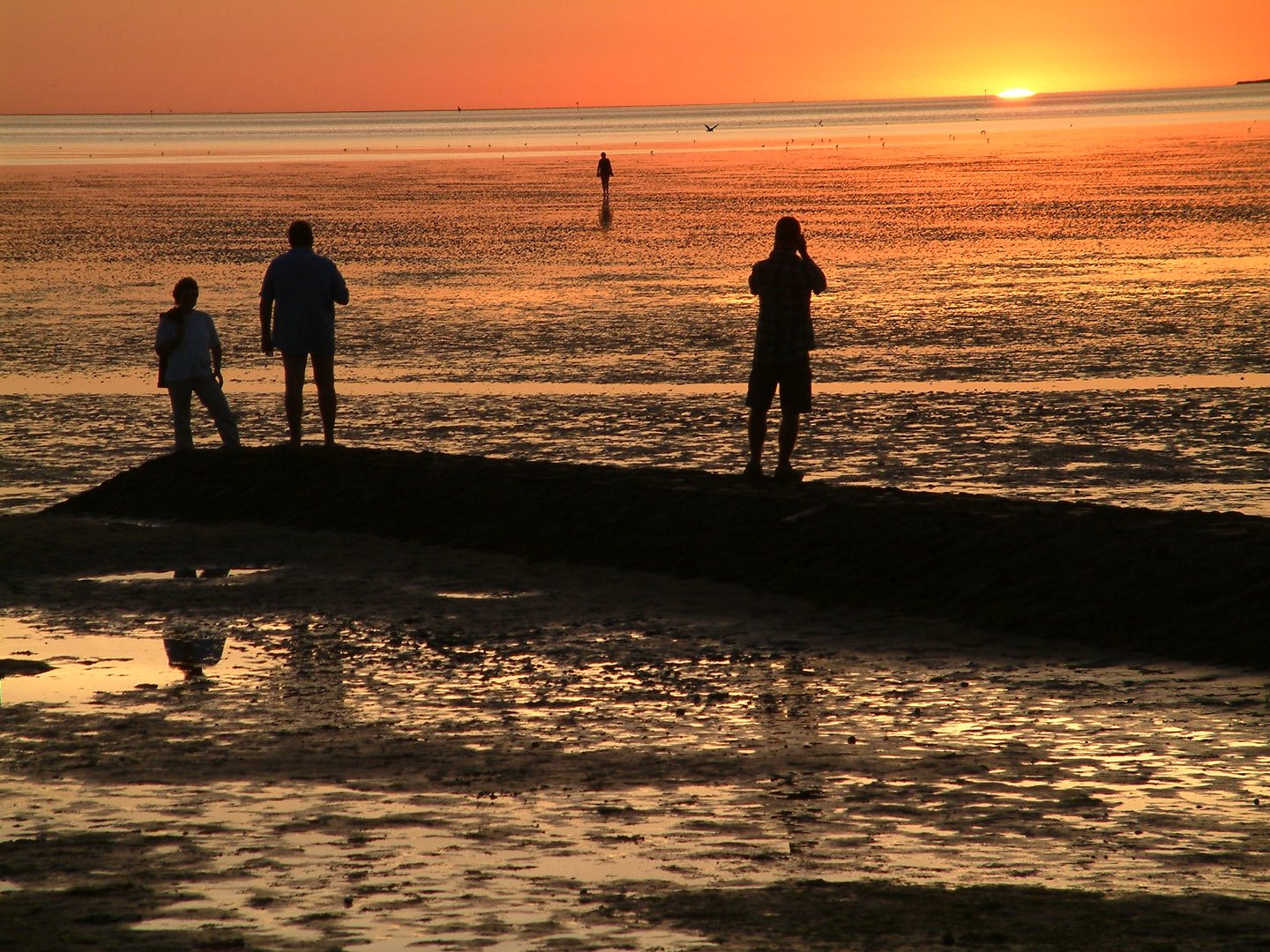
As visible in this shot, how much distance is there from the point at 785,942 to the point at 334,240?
115 ft

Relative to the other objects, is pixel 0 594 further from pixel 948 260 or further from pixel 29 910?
pixel 948 260

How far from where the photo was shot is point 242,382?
18.8 m

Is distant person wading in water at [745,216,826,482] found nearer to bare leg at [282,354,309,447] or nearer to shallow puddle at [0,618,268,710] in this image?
bare leg at [282,354,309,447]

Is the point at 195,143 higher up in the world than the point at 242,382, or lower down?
higher up

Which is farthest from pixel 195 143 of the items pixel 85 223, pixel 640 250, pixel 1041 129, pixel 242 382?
pixel 242 382

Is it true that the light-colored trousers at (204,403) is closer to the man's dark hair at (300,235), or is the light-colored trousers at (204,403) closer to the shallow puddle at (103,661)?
the man's dark hair at (300,235)

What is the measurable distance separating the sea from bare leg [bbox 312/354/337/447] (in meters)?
1.88

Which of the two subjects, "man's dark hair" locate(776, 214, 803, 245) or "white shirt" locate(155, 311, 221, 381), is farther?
"white shirt" locate(155, 311, 221, 381)

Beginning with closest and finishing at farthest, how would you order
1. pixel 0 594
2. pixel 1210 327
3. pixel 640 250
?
pixel 0 594 → pixel 1210 327 → pixel 640 250

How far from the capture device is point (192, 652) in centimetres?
852

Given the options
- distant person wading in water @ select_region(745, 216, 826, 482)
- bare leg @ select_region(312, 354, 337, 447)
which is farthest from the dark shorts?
bare leg @ select_region(312, 354, 337, 447)

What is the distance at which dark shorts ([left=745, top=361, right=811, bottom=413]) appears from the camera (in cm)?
1120

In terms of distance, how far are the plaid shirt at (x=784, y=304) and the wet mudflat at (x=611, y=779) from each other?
205cm

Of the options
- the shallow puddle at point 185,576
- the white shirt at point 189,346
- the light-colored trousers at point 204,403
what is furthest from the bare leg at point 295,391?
the shallow puddle at point 185,576
